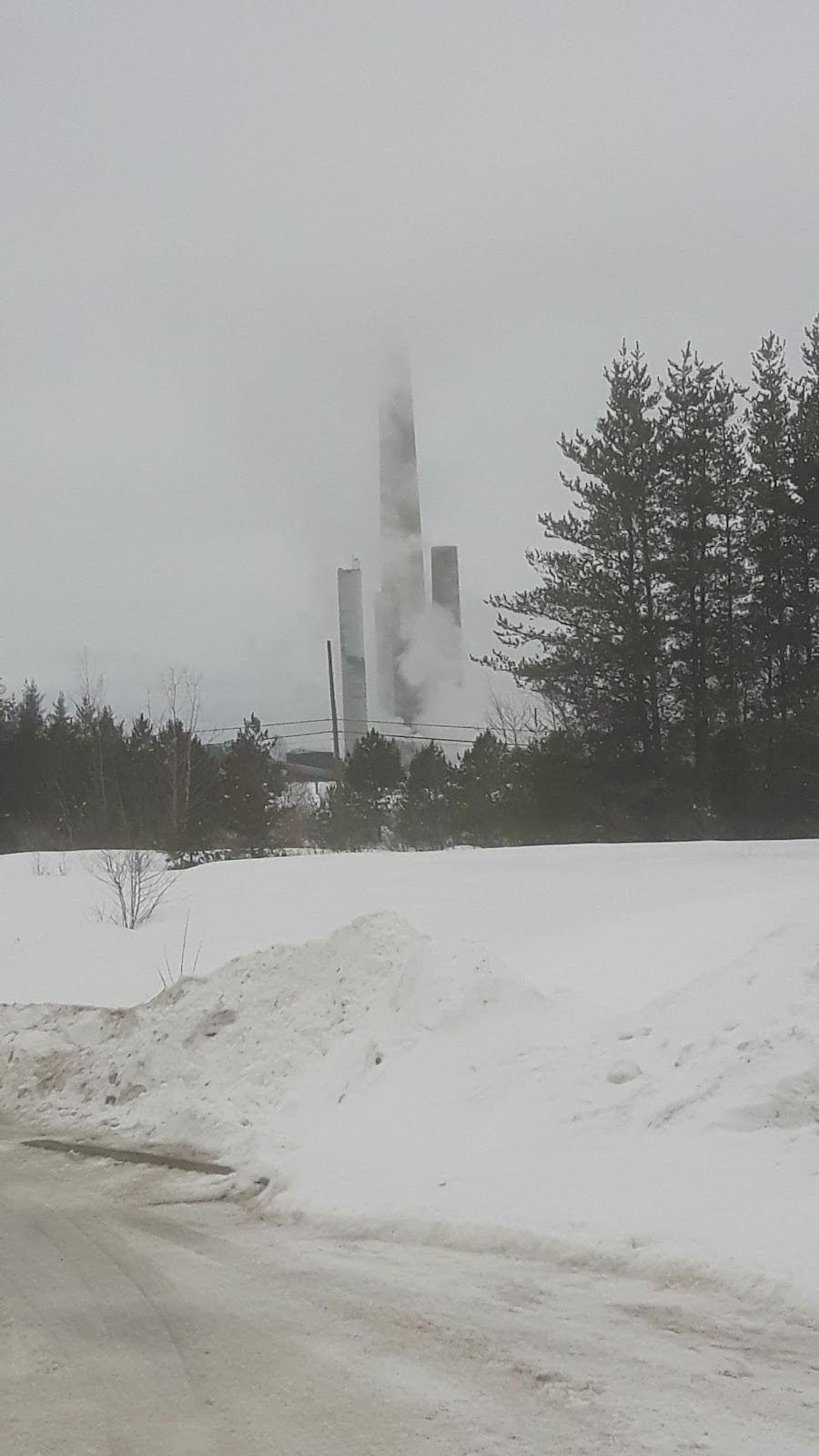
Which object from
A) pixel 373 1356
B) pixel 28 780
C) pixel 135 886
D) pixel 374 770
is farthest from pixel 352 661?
pixel 373 1356

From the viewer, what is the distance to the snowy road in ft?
12.3

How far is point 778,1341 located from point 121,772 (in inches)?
1656

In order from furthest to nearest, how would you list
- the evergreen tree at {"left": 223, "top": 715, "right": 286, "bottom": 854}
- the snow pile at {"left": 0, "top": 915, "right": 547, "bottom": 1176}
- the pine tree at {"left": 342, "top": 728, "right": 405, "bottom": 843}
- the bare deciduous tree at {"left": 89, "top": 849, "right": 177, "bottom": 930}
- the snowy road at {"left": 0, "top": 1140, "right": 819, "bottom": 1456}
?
the pine tree at {"left": 342, "top": 728, "right": 405, "bottom": 843} < the evergreen tree at {"left": 223, "top": 715, "right": 286, "bottom": 854} < the bare deciduous tree at {"left": 89, "top": 849, "right": 177, "bottom": 930} < the snow pile at {"left": 0, "top": 915, "right": 547, "bottom": 1176} < the snowy road at {"left": 0, "top": 1140, "right": 819, "bottom": 1456}

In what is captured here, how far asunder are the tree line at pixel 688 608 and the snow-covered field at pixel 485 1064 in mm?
11461

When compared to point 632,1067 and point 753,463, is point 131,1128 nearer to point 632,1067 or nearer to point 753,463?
point 632,1067

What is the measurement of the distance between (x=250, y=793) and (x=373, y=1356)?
3280 cm

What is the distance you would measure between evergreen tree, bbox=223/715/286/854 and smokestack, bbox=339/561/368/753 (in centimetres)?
344

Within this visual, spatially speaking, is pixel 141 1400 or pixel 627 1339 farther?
pixel 627 1339

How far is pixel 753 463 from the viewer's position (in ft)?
93.1

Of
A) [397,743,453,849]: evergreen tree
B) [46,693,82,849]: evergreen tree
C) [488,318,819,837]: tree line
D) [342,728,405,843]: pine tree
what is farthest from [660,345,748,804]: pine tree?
[46,693,82,849]: evergreen tree

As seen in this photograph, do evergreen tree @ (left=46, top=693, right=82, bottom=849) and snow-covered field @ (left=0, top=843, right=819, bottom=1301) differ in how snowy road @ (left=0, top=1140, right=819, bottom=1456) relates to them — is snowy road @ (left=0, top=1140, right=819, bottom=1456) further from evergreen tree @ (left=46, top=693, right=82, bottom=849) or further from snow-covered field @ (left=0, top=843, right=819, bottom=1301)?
evergreen tree @ (left=46, top=693, right=82, bottom=849)

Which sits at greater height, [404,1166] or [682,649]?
[682,649]

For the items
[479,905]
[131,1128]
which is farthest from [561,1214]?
[479,905]

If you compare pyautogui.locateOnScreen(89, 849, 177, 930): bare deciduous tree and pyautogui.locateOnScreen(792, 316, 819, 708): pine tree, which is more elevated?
pyautogui.locateOnScreen(792, 316, 819, 708): pine tree
